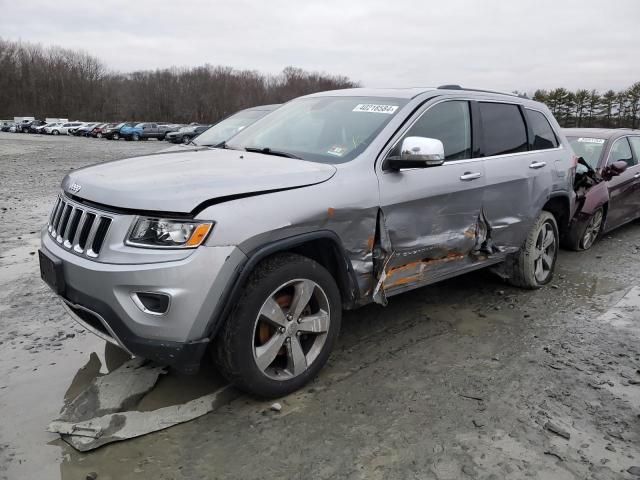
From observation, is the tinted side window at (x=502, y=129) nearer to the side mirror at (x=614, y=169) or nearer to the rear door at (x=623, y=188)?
the side mirror at (x=614, y=169)

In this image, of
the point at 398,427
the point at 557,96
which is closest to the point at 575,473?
the point at 398,427

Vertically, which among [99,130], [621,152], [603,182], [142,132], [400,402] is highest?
[99,130]

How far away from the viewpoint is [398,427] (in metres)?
2.97

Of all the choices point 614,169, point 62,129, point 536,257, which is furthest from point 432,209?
point 62,129

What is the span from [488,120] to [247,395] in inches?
121

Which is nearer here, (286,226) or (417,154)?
(286,226)

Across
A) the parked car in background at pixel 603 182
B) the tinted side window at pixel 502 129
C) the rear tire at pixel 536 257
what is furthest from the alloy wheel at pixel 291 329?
the parked car in background at pixel 603 182

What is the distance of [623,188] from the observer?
7.69 m

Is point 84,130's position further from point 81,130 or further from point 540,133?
point 540,133

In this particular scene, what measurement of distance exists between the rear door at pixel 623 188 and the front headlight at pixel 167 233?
21.6 feet

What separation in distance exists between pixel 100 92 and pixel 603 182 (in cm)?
10551

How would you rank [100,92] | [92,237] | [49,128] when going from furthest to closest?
[100,92] < [49,128] < [92,237]

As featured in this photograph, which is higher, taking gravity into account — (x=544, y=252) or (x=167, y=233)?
(x=167, y=233)

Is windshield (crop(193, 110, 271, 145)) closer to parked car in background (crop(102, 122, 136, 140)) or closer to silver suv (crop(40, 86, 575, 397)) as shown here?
silver suv (crop(40, 86, 575, 397))
